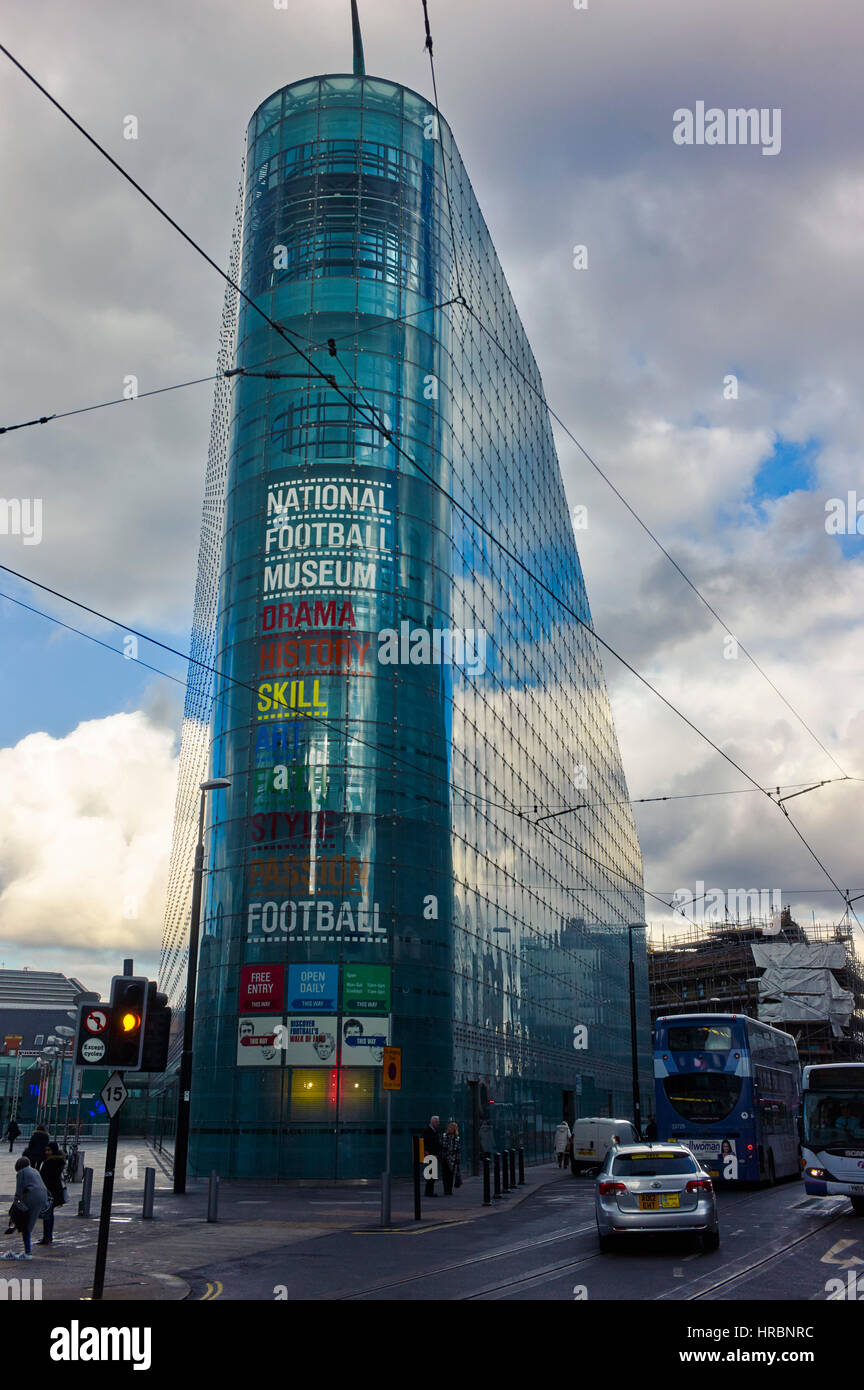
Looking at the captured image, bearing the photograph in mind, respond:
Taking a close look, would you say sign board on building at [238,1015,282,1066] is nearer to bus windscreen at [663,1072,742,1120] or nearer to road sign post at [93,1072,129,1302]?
bus windscreen at [663,1072,742,1120]

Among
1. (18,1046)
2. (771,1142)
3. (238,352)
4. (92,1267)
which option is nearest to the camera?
(92,1267)

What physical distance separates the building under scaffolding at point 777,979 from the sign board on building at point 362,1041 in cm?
7373

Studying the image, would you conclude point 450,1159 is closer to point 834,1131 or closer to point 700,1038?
point 700,1038

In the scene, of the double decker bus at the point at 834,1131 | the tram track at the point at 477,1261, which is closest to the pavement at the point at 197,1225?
the tram track at the point at 477,1261

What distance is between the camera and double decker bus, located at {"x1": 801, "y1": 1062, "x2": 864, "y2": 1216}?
22.6 m

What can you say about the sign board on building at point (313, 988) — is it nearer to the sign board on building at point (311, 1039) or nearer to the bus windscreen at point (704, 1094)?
the sign board on building at point (311, 1039)

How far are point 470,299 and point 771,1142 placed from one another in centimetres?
3328

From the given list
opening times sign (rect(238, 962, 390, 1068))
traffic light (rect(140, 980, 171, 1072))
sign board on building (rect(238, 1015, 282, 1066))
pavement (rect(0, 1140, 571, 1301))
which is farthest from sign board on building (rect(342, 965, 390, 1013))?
traffic light (rect(140, 980, 171, 1072))

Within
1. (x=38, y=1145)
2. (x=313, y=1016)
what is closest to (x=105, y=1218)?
(x=38, y=1145)

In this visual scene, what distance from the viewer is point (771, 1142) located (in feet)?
98.1

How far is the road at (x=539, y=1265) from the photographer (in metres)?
12.4

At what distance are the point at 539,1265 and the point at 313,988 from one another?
61.5 ft
